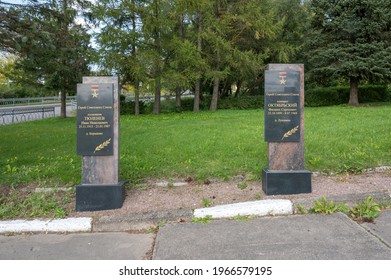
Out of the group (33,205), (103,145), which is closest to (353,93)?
(103,145)

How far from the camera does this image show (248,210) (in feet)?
14.5

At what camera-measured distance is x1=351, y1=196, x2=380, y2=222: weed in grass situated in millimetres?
4188

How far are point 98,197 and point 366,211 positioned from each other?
3.61 m

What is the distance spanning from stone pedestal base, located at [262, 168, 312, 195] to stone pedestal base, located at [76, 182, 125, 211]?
2201mm

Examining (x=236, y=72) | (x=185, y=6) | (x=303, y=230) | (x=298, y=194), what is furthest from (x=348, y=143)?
(x=236, y=72)

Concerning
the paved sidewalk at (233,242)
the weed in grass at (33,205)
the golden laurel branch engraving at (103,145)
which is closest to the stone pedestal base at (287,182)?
the paved sidewalk at (233,242)

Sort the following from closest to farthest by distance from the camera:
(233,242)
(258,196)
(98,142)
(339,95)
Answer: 1. (233,242)
2. (98,142)
3. (258,196)
4. (339,95)

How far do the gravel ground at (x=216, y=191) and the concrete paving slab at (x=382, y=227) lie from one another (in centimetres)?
71

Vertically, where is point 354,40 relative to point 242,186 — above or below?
above

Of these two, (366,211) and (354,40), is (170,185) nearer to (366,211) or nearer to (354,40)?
(366,211)

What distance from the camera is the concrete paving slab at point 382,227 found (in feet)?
11.9

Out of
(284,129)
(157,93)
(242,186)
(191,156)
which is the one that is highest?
(157,93)

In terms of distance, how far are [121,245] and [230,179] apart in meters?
2.50

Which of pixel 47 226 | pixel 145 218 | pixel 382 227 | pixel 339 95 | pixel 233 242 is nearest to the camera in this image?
A: pixel 233 242
